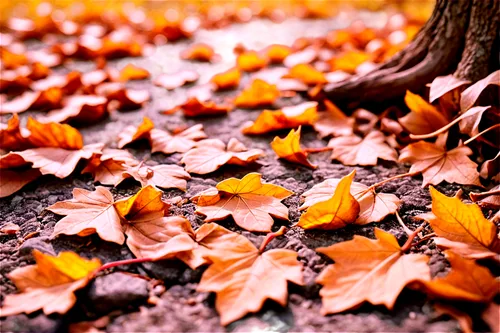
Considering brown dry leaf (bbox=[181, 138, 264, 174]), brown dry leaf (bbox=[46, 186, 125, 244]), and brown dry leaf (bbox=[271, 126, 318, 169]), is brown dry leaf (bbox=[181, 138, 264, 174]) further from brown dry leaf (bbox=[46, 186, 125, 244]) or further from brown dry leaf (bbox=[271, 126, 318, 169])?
brown dry leaf (bbox=[46, 186, 125, 244])

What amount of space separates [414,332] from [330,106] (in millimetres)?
1101

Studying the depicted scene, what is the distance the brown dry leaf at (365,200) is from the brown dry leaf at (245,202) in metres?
0.07

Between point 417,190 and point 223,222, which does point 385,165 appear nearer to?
point 417,190

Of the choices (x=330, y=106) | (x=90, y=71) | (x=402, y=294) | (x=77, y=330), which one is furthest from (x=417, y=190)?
(x=90, y=71)

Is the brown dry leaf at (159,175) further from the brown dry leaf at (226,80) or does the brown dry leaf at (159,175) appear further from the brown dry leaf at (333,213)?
the brown dry leaf at (226,80)

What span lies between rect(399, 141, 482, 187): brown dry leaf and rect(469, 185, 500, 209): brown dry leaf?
0.07 m

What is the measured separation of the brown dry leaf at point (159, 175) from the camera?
1380 millimetres

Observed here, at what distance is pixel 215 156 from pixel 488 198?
77cm


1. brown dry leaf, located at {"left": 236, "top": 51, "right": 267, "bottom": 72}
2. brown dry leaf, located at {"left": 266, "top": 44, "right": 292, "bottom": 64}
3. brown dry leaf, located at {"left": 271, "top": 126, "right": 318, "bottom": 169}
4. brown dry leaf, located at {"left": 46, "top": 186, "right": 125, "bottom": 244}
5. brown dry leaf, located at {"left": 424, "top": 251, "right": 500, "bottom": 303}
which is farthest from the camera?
brown dry leaf, located at {"left": 266, "top": 44, "right": 292, "bottom": 64}

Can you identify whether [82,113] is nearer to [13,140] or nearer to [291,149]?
[13,140]

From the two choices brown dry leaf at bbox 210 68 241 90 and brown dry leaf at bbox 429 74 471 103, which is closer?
brown dry leaf at bbox 429 74 471 103

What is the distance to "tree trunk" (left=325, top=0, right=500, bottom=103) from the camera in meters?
1.51

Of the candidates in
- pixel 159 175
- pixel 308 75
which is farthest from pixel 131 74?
pixel 159 175

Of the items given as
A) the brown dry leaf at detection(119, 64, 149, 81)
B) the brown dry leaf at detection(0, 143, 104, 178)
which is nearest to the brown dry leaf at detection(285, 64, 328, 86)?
the brown dry leaf at detection(119, 64, 149, 81)
